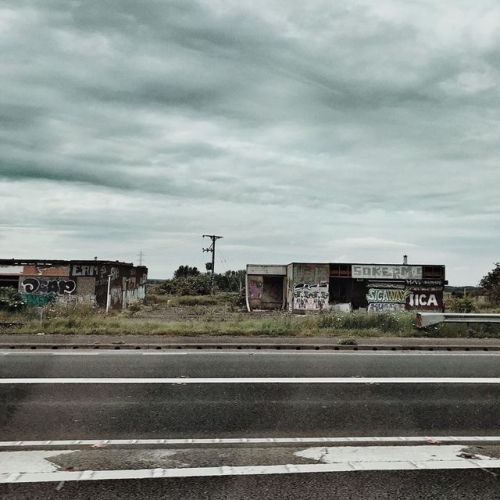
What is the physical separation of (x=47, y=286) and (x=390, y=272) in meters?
22.8

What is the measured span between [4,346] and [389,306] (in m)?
28.2

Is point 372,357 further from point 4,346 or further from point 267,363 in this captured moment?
point 4,346

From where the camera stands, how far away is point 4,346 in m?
14.4

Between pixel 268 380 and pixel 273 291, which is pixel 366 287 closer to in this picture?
pixel 273 291

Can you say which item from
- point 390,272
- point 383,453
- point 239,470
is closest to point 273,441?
point 239,470

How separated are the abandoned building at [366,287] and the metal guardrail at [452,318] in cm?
1814

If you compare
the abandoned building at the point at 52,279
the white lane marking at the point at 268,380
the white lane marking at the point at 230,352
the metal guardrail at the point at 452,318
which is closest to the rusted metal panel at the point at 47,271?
the abandoned building at the point at 52,279

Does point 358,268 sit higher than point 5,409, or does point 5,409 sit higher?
point 358,268

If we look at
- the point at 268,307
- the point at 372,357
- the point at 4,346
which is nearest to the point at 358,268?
the point at 268,307

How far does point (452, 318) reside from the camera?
18.4 meters

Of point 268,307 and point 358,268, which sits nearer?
point 358,268

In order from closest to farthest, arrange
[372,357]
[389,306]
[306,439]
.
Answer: [306,439]
[372,357]
[389,306]

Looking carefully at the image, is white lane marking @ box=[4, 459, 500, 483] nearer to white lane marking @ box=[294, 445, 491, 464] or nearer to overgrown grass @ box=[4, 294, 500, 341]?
white lane marking @ box=[294, 445, 491, 464]

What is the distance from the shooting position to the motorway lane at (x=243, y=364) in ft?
36.4
